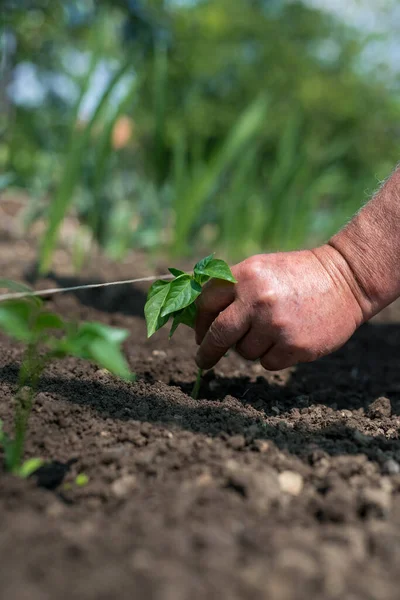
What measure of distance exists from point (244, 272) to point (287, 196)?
9.10 ft

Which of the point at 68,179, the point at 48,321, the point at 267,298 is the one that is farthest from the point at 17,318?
the point at 68,179

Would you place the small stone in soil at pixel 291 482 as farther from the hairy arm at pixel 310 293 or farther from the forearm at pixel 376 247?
the forearm at pixel 376 247

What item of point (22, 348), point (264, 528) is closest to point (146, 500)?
point (264, 528)

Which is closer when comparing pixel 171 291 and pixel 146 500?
pixel 146 500

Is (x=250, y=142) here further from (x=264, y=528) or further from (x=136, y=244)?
(x=264, y=528)

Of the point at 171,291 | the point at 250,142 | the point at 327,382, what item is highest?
the point at 250,142

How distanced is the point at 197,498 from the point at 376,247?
76cm

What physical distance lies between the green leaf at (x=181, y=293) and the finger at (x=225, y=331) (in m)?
0.12

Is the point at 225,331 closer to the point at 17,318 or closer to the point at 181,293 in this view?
the point at 181,293

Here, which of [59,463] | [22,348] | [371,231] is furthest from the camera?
[22,348]

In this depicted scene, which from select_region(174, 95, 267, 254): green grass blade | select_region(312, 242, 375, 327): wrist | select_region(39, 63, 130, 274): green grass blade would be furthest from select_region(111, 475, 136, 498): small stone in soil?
select_region(174, 95, 267, 254): green grass blade

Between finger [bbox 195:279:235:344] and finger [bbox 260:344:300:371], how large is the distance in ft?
0.50

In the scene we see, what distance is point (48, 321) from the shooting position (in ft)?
2.65

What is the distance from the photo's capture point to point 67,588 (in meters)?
0.60
